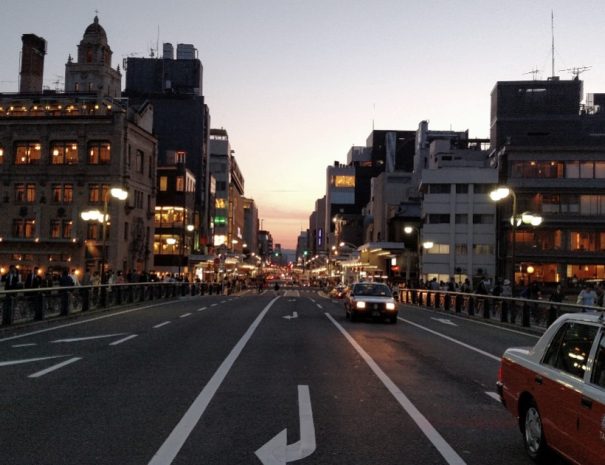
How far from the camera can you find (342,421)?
27.5 ft

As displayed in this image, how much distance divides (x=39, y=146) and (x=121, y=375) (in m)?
66.7

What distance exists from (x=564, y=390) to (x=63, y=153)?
72765mm

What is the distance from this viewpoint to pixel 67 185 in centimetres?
7094

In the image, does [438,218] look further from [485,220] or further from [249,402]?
[249,402]

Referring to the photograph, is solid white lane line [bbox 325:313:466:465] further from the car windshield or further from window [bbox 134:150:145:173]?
window [bbox 134:150:145:173]

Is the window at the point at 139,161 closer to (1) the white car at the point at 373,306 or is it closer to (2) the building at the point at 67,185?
(2) the building at the point at 67,185

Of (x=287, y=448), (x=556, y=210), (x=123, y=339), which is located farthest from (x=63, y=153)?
(x=287, y=448)

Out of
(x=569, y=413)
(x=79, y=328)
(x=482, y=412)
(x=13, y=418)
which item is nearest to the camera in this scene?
(x=569, y=413)

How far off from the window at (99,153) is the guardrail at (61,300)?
115 ft

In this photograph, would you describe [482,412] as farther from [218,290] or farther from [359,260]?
[359,260]

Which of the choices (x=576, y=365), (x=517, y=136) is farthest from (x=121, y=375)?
(x=517, y=136)

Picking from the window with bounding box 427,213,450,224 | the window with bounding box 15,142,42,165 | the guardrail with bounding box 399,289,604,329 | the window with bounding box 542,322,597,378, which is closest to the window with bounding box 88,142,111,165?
the window with bounding box 15,142,42,165

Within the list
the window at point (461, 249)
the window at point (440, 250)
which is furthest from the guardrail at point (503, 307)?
the window at point (461, 249)

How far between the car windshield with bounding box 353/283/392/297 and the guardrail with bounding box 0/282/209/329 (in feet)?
37.1
